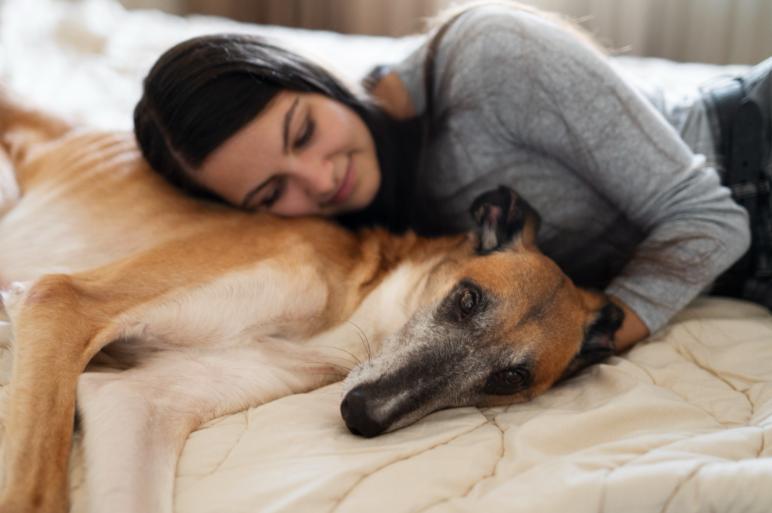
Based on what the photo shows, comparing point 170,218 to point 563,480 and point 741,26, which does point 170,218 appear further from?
point 741,26

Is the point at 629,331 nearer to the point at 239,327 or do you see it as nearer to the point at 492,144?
the point at 492,144

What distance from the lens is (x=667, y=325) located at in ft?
7.18

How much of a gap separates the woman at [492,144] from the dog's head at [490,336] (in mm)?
190

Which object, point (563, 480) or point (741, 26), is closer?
point (563, 480)

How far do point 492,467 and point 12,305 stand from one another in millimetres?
1276

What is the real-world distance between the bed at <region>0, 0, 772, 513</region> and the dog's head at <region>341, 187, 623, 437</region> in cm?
5

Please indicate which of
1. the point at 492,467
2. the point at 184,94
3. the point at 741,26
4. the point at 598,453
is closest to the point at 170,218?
the point at 184,94

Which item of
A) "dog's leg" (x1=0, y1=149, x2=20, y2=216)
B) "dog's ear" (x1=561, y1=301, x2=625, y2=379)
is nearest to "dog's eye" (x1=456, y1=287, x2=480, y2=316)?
"dog's ear" (x1=561, y1=301, x2=625, y2=379)

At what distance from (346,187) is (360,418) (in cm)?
89

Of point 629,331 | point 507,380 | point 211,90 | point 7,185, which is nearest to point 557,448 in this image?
point 507,380

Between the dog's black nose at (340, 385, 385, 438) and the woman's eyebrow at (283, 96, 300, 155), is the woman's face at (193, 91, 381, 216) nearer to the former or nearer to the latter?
the woman's eyebrow at (283, 96, 300, 155)

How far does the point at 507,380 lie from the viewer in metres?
1.85

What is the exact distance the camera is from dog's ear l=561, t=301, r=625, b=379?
201 cm

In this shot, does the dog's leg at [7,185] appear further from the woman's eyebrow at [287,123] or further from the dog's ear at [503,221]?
the dog's ear at [503,221]
